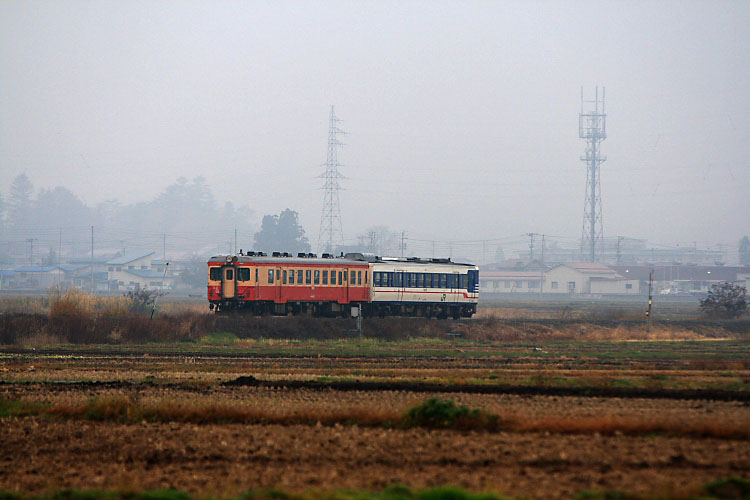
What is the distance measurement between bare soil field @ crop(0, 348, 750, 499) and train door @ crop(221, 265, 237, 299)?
19608mm

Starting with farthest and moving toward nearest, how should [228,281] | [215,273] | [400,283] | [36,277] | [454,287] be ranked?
[36,277] < [454,287] < [400,283] < [215,273] < [228,281]

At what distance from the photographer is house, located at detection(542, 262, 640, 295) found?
527 feet

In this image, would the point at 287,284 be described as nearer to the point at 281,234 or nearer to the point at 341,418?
the point at 341,418

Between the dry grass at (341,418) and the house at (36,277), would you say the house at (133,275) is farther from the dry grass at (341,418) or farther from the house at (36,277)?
the dry grass at (341,418)

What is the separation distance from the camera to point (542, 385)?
25266mm

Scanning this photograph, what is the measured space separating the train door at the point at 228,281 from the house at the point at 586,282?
120 meters

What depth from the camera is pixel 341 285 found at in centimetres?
5219

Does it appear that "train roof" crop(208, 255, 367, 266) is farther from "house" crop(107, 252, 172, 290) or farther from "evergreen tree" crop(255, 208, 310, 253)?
"evergreen tree" crop(255, 208, 310, 253)

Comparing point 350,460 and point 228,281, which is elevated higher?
point 228,281

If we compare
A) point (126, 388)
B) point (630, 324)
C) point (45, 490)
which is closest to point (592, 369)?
point (126, 388)

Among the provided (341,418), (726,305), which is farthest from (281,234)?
(341,418)

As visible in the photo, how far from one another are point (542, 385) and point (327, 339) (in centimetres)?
2374

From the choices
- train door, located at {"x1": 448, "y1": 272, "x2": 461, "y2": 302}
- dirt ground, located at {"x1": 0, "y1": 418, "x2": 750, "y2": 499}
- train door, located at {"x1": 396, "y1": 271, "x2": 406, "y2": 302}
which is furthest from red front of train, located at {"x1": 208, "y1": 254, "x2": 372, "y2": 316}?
dirt ground, located at {"x1": 0, "y1": 418, "x2": 750, "y2": 499}

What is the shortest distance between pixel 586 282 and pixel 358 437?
150593 millimetres
